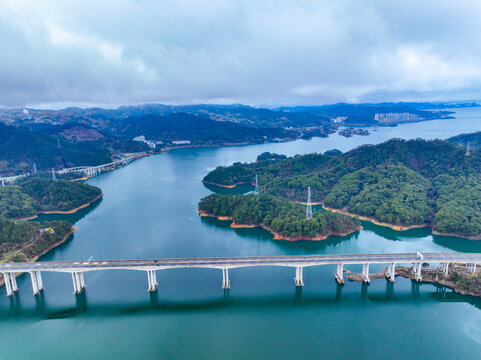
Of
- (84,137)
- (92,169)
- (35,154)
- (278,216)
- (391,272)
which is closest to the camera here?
(391,272)

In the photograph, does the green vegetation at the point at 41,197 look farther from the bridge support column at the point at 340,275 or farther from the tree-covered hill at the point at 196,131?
the tree-covered hill at the point at 196,131

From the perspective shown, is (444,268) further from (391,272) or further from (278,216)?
(278,216)

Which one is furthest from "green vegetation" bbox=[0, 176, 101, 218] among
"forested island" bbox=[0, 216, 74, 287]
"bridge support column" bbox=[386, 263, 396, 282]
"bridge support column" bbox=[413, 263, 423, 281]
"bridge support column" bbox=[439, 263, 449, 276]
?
"bridge support column" bbox=[439, 263, 449, 276]

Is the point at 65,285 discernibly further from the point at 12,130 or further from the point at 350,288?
the point at 12,130

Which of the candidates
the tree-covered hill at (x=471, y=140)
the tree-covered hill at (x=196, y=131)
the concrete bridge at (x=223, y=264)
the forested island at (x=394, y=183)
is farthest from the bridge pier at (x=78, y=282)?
the tree-covered hill at (x=196, y=131)

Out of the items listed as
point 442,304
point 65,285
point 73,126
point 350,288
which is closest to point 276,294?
point 350,288

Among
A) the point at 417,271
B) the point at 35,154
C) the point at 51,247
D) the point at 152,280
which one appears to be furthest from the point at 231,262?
the point at 35,154
